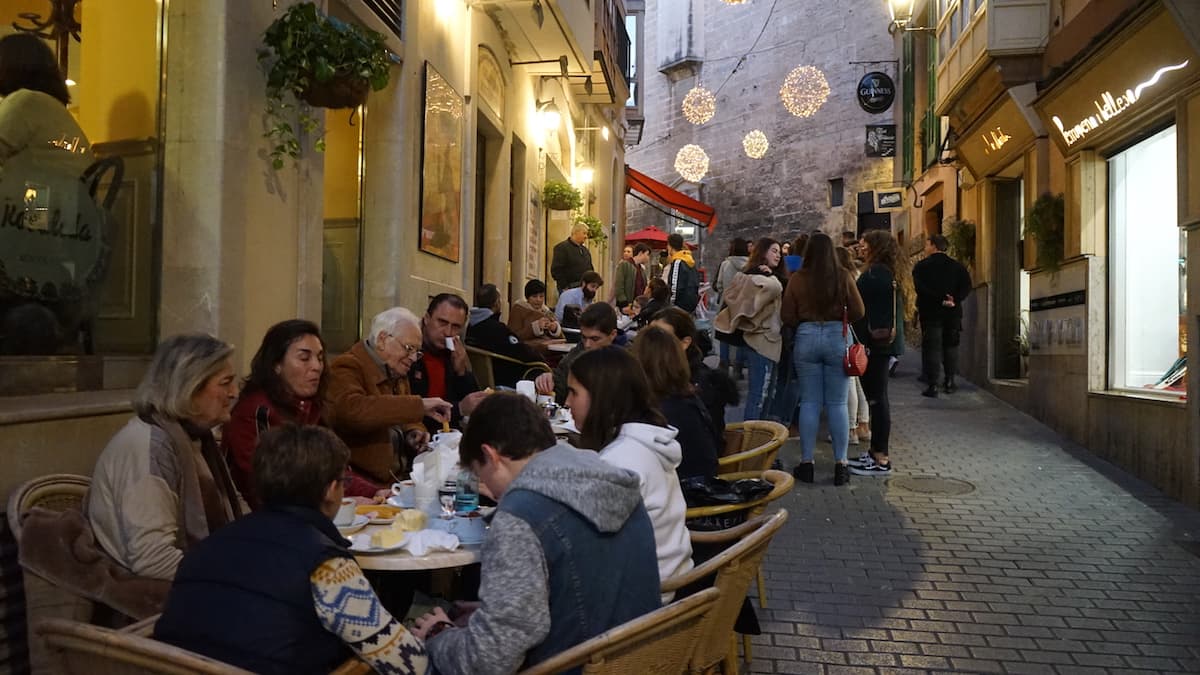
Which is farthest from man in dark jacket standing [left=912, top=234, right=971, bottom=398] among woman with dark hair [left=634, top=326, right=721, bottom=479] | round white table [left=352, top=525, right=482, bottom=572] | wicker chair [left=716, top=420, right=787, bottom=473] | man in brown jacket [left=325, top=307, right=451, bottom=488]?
round white table [left=352, top=525, right=482, bottom=572]

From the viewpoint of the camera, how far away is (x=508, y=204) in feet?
40.8

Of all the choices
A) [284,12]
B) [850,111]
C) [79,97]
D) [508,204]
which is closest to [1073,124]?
[508,204]

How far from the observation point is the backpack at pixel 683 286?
11758 mm

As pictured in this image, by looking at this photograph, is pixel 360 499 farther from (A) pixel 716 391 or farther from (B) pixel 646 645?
(A) pixel 716 391

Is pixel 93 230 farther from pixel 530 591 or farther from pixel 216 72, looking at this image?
pixel 530 591

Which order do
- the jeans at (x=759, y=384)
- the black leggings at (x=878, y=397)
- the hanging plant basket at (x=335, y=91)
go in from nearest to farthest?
the hanging plant basket at (x=335, y=91) → the black leggings at (x=878, y=397) → the jeans at (x=759, y=384)

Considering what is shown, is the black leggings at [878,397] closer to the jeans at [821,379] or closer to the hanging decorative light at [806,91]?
the jeans at [821,379]

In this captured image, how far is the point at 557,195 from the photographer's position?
1440 cm

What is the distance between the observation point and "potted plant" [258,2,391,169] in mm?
5266

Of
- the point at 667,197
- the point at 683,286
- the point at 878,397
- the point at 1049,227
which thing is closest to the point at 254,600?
the point at 878,397

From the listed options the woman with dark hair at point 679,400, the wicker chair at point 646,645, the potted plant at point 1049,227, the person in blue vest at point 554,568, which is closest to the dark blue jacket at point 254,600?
the person in blue vest at point 554,568

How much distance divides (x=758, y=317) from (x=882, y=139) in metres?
15.5

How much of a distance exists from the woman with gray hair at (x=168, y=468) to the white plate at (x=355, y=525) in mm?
485

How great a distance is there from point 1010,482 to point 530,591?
690 cm
